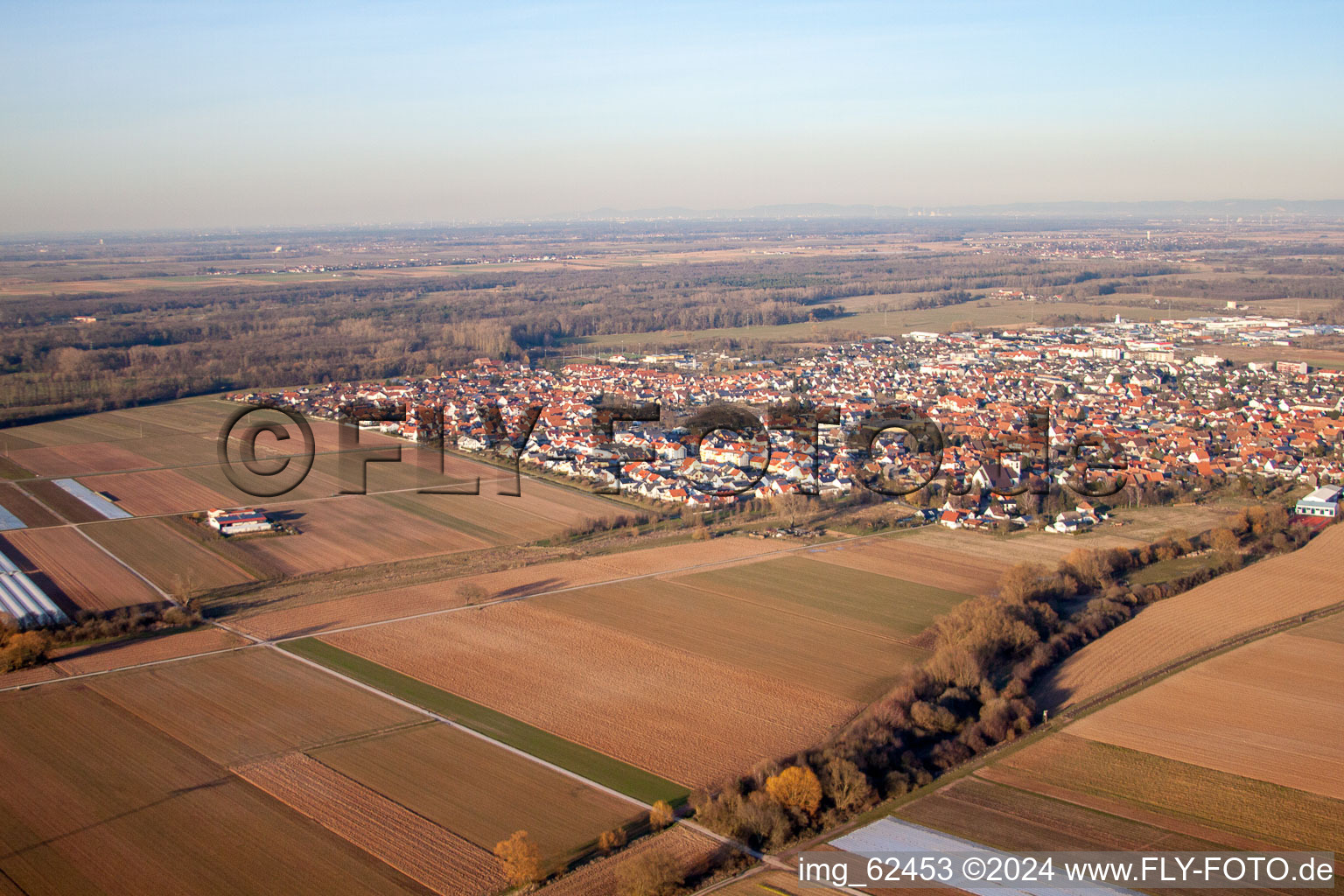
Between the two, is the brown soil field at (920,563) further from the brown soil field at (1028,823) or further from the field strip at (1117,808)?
the brown soil field at (1028,823)

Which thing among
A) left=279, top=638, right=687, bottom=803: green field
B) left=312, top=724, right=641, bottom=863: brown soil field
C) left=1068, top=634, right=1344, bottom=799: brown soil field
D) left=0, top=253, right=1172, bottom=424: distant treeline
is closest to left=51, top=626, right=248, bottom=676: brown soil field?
left=279, top=638, right=687, bottom=803: green field

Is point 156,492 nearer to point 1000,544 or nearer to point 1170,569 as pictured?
point 1000,544

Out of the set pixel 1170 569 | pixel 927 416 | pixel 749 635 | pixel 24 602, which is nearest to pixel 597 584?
pixel 749 635

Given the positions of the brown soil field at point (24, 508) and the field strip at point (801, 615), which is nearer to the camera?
the field strip at point (801, 615)

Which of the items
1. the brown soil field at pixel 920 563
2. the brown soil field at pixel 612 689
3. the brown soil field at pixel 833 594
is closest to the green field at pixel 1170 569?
the brown soil field at pixel 920 563

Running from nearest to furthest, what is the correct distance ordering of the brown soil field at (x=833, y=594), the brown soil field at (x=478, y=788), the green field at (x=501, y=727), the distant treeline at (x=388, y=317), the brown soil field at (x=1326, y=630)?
the brown soil field at (x=478, y=788)
the green field at (x=501, y=727)
the brown soil field at (x=1326, y=630)
the brown soil field at (x=833, y=594)
the distant treeline at (x=388, y=317)
